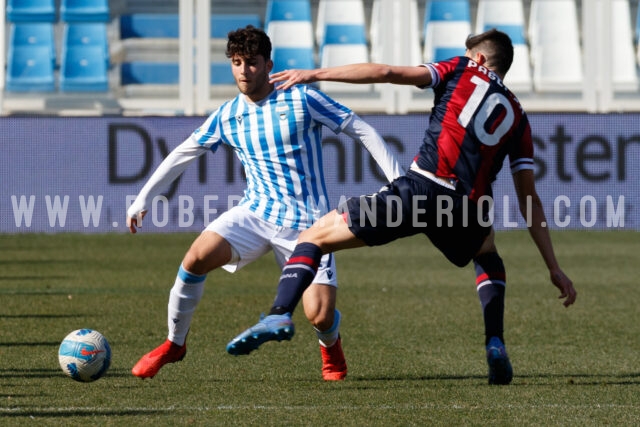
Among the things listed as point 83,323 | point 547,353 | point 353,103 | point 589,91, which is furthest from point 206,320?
point 589,91

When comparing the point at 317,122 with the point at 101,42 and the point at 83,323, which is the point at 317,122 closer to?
the point at 83,323

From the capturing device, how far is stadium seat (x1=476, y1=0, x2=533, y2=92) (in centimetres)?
2203

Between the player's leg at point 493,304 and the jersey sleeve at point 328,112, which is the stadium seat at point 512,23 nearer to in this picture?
the jersey sleeve at point 328,112

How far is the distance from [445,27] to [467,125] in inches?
656

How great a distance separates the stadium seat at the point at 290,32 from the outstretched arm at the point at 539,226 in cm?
1540

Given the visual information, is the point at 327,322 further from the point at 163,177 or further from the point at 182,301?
the point at 163,177

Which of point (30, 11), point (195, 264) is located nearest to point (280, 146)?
point (195, 264)

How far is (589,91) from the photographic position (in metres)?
20.2

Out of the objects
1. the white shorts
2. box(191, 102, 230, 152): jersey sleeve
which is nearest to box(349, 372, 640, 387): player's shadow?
the white shorts

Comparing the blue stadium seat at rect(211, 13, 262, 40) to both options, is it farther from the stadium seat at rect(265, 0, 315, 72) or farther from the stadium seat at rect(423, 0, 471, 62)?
the stadium seat at rect(423, 0, 471, 62)

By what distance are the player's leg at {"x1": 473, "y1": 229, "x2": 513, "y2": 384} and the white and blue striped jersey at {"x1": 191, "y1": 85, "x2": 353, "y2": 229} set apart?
0.92m

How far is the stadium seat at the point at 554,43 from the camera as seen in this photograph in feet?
71.5

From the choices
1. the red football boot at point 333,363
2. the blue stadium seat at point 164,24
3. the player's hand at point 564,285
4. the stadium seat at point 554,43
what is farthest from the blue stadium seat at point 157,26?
the player's hand at point 564,285

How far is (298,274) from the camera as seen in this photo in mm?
5500
